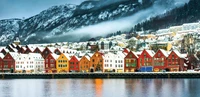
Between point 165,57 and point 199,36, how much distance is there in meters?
75.9

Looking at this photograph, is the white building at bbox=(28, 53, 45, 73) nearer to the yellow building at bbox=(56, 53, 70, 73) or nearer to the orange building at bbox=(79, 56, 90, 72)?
the yellow building at bbox=(56, 53, 70, 73)

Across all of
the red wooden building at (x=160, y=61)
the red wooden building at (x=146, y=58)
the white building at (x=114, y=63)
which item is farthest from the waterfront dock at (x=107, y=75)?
the white building at (x=114, y=63)

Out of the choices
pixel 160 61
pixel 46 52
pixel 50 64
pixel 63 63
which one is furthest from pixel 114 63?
pixel 46 52

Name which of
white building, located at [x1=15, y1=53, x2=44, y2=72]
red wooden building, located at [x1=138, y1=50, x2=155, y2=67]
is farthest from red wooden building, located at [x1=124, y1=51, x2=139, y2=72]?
white building, located at [x1=15, y1=53, x2=44, y2=72]

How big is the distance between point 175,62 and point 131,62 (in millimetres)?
12640

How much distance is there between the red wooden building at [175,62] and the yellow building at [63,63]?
93.4ft

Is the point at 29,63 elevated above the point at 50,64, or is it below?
above

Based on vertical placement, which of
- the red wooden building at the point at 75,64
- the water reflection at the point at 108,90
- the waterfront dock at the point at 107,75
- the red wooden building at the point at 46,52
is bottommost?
the water reflection at the point at 108,90

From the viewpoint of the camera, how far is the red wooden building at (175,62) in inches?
4028

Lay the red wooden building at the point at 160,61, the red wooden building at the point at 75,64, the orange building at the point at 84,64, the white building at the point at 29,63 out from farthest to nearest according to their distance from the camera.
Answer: the white building at the point at 29,63 → the red wooden building at the point at 75,64 → the orange building at the point at 84,64 → the red wooden building at the point at 160,61

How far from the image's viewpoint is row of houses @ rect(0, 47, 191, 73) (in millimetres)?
104250

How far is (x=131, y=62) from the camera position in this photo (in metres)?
110

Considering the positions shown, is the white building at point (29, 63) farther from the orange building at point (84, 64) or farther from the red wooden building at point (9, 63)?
the orange building at point (84, 64)

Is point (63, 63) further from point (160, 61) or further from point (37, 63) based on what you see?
point (160, 61)
